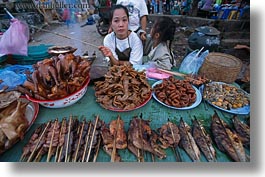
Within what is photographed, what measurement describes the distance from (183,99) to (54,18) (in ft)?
35.0

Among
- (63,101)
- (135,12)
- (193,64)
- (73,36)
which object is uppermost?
(135,12)

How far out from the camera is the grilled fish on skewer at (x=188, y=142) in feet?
3.63

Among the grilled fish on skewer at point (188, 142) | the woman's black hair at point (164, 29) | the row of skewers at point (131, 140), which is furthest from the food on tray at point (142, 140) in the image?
the woman's black hair at point (164, 29)

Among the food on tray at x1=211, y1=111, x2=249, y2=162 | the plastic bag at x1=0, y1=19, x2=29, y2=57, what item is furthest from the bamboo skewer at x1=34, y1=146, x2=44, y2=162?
the plastic bag at x1=0, y1=19, x2=29, y2=57

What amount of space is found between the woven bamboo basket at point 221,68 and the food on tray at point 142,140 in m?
1.12

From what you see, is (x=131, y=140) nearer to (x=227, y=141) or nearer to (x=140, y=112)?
(x=140, y=112)

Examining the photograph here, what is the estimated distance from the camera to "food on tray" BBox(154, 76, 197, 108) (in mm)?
1517

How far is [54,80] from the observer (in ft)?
4.57

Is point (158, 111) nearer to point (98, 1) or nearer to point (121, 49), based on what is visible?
point (121, 49)

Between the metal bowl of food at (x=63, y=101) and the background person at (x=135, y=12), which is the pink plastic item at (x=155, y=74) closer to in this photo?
the metal bowl of food at (x=63, y=101)

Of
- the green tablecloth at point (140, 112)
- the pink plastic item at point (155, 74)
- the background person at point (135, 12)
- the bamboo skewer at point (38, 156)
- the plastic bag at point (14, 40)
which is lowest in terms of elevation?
the bamboo skewer at point (38, 156)

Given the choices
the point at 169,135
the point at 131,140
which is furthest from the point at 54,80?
the point at 169,135

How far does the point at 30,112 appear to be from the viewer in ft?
4.57

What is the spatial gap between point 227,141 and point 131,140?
2.19 ft
